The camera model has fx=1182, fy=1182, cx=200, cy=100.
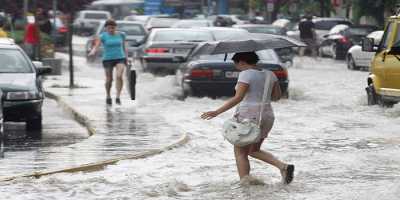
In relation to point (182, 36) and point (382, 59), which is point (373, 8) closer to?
point (182, 36)

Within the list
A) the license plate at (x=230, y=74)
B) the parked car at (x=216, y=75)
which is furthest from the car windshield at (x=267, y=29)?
the license plate at (x=230, y=74)

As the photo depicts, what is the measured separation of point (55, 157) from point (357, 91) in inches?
548

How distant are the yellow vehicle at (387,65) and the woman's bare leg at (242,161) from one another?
865 centimetres

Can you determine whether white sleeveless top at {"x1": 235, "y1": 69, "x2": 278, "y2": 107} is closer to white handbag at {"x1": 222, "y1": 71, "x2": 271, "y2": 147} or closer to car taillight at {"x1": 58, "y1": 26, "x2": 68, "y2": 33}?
white handbag at {"x1": 222, "y1": 71, "x2": 271, "y2": 147}

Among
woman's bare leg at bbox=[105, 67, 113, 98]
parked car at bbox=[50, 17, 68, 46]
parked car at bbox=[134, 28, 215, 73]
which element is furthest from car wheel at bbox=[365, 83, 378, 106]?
parked car at bbox=[50, 17, 68, 46]

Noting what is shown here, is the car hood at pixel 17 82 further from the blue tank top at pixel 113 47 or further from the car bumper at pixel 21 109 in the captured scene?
the blue tank top at pixel 113 47

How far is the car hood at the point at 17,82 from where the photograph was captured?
17172mm

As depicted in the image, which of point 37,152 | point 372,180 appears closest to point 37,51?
point 37,152

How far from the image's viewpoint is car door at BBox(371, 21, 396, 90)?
65.8 feet

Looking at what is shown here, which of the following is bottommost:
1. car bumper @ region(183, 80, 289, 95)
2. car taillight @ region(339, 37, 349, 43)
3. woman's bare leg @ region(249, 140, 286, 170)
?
car taillight @ region(339, 37, 349, 43)

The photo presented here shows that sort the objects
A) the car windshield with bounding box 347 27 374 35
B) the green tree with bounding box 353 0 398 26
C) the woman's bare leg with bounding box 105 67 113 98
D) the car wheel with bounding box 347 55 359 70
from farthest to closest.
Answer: the green tree with bounding box 353 0 398 26
the car windshield with bounding box 347 27 374 35
the car wheel with bounding box 347 55 359 70
the woman's bare leg with bounding box 105 67 113 98

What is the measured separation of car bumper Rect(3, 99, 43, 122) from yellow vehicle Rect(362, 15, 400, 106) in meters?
5.91

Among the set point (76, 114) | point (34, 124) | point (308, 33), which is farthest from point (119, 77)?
point (308, 33)

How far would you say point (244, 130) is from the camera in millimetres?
10922
